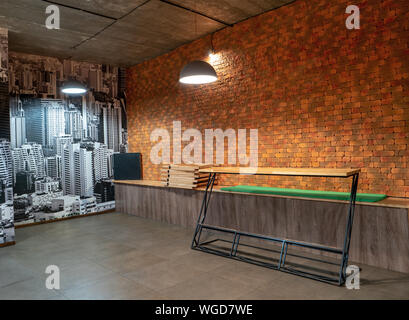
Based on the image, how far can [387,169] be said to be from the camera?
394cm

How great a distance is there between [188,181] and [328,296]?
3325 mm

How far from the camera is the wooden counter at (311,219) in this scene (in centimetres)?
352

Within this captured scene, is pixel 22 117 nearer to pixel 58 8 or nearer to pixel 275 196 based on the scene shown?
pixel 58 8

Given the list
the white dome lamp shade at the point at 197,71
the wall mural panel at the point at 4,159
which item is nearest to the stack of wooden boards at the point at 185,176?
the white dome lamp shade at the point at 197,71

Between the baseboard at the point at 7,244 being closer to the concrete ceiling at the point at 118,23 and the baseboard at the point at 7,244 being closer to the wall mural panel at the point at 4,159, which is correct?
the wall mural panel at the point at 4,159

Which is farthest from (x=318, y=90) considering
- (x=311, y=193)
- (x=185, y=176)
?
(x=185, y=176)

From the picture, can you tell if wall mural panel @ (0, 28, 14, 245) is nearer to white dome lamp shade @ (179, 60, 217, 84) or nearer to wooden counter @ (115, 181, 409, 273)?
wooden counter @ (115, 181, 409, 273)

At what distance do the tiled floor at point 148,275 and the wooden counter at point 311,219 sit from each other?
0.81ft

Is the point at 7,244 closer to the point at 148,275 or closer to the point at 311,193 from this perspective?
the point at 148,275

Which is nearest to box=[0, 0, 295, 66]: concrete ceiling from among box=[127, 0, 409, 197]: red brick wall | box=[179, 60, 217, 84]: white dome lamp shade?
box=[127, 0, 409, 197]: red brick wall

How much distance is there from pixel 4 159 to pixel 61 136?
1.89 m

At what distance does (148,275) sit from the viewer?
365cm
